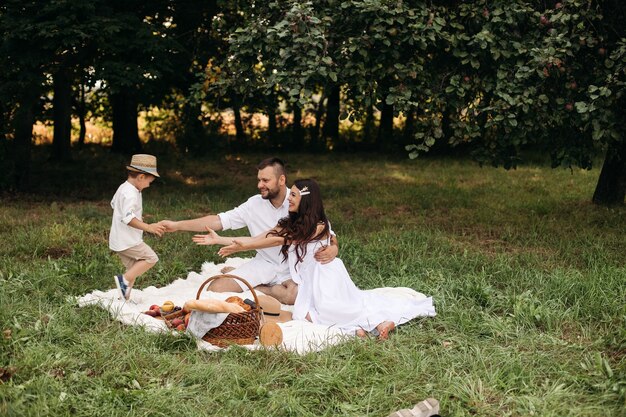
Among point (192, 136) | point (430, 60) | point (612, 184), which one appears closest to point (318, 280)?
point (430, 60)

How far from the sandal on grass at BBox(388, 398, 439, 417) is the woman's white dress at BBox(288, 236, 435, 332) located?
1557 millimetres

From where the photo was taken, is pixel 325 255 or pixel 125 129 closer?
pixel 325 255

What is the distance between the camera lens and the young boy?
6.14m

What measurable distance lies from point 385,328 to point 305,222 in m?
1.17

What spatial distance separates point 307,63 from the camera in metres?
7.61

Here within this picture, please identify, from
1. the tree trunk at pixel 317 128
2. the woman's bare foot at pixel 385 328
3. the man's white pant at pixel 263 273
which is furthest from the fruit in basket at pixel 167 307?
the tree trunk at pixel 317 128

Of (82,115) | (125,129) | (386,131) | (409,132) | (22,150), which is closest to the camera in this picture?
(22,150)

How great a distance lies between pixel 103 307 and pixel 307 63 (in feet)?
11.6

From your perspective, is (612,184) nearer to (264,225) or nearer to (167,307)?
(264,225)

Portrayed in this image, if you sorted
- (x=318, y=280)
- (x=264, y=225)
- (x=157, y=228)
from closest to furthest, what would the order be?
(x=318, y=280), (x=157, y=228), (x=264, y=225)

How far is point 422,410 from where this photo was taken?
399cm

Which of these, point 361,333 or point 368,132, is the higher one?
point 368,132

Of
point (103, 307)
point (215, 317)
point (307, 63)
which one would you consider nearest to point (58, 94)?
point (307, 63)

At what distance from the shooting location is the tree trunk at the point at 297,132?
67.4 feet
